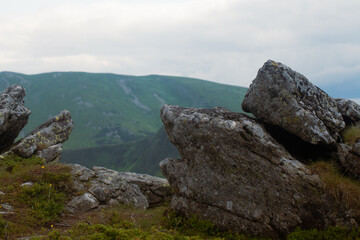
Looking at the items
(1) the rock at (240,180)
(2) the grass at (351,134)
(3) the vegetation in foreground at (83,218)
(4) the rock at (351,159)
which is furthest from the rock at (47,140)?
(2) the grass at (351,134)

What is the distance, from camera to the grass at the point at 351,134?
15.5 meters

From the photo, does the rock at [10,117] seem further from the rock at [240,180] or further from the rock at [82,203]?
the rock at [240,180]

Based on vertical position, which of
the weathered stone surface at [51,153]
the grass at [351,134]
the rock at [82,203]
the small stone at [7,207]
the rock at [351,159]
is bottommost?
the rock at [82,203]

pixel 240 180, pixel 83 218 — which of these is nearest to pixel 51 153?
pixel 83 218

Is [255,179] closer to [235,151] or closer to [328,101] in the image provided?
[235,151]

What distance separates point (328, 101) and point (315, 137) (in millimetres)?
3476

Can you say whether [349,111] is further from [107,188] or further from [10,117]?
[10,117]

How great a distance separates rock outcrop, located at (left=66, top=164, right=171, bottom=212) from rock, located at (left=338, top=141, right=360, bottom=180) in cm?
1504

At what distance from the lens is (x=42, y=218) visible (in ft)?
54.6

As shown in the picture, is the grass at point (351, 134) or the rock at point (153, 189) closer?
→ the grass at point (351, 134)

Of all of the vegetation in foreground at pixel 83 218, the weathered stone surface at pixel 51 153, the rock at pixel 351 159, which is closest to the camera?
the vegetation in foreground at pixel 83 218

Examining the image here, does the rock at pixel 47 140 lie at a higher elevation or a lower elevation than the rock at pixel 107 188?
higher

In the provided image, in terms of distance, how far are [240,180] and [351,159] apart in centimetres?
544

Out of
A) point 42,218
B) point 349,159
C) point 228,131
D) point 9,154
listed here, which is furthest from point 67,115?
point 349,159
